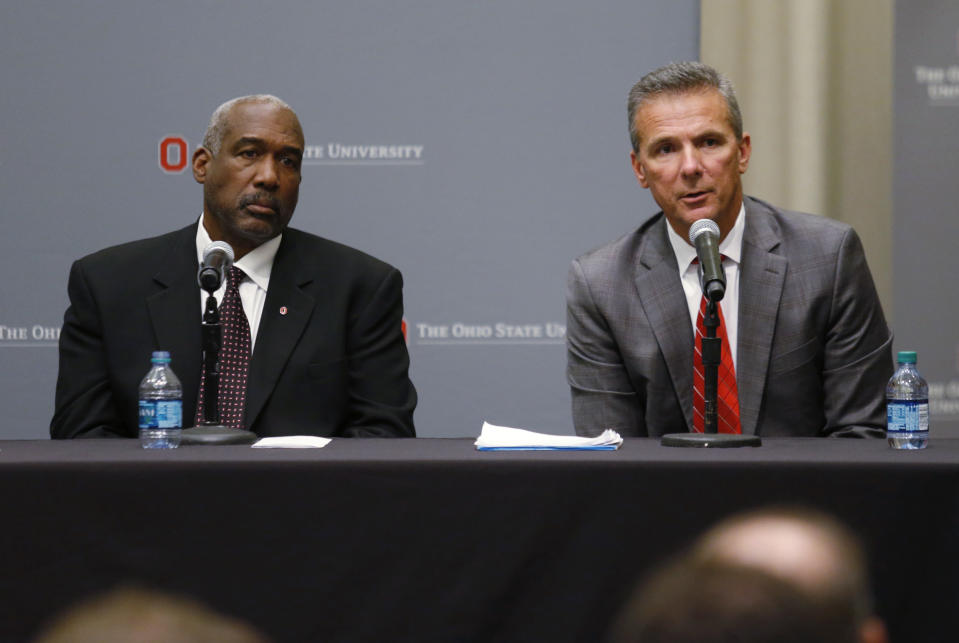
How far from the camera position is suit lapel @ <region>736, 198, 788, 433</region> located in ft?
8.77

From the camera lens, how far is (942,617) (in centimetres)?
177

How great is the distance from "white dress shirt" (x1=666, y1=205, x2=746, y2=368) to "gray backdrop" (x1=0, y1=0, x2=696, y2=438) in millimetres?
1061

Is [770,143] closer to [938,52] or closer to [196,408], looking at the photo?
[938,52]

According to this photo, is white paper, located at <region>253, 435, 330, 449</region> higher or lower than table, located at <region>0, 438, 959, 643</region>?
higher

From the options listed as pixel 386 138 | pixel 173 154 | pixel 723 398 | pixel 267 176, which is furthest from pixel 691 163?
pixel 173 154

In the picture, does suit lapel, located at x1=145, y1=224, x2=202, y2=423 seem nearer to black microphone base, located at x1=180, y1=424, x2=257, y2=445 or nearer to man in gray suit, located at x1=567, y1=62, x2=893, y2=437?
black microphone base, located at x1=180, y1=424, x2=257, y2=445

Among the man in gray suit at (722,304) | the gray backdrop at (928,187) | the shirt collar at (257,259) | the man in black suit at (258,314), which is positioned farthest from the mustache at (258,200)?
the gray backdrop at (928,187)

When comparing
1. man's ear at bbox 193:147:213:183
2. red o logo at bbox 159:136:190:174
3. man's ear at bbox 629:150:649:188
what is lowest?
man's ear at bbox 629:150:649:188

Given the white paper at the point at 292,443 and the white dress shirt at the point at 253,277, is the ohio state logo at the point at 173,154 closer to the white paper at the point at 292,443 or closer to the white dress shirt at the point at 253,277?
the white dress shirt at the point at 253,277

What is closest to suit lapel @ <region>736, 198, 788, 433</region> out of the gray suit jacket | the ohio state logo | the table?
the gray suit jacket

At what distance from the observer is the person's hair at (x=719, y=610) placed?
175 cm

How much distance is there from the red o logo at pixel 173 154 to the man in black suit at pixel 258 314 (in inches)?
31.8

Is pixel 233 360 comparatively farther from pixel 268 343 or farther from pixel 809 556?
pixel 809 556

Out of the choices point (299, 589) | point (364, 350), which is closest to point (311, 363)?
point (364, 350)
